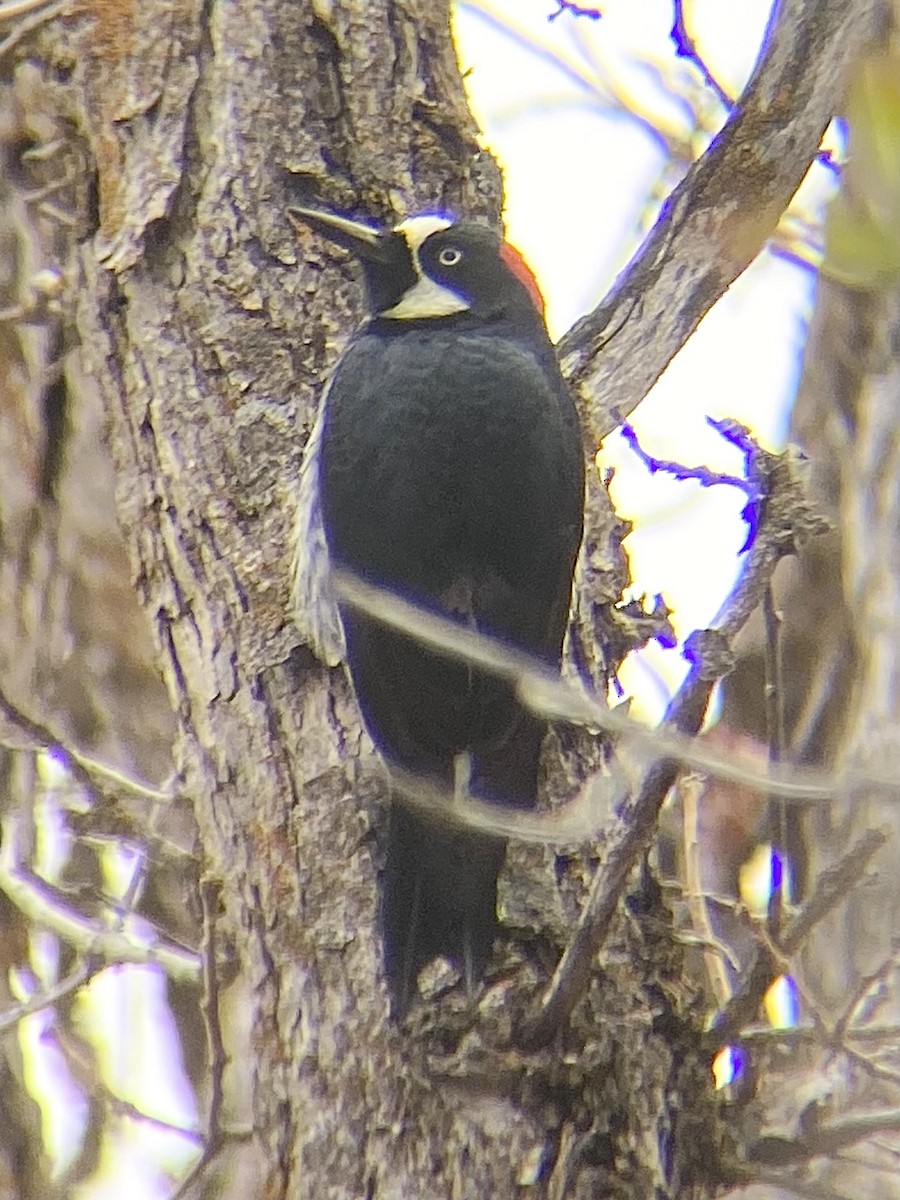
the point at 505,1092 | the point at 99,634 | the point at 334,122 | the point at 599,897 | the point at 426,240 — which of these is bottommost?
the point at 505,1092

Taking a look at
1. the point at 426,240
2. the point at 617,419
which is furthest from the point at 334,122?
the point at 617,419

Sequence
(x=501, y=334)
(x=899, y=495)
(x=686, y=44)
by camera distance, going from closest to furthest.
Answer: (x=686, y=44)
(x=501, y=334)
(x=899, y=495)

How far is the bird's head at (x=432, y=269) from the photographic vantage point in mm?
3494

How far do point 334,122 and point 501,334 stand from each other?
1.87 feet

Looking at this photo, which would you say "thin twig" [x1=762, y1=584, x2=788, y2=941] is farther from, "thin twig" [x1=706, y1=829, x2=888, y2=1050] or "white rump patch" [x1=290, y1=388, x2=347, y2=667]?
"white rump patch" [x1=290, y1=388, x2=347, y2=667]

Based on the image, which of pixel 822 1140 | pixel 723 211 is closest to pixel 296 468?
pixel 723 211

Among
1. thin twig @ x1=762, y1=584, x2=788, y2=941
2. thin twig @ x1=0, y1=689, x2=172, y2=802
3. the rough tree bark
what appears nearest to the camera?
thin twig @ x1=762, y1=584, x2=788, y2=941

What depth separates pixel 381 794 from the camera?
10.1 ft

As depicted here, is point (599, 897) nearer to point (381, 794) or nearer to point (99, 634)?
point (381, 794)

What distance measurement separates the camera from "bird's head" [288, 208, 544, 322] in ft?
11.5

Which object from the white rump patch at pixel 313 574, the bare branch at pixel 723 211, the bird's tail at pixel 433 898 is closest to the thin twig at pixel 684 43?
the bare branch at pixel 723 211

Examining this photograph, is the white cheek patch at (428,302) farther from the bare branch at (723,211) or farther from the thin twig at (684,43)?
the thin twig at (684,43)

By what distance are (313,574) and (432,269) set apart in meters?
0.72

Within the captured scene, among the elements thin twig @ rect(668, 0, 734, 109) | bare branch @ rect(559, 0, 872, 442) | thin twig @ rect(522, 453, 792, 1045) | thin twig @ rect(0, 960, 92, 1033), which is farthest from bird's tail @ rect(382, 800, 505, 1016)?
thin twig @ rect(668, 0, 734, 109)
